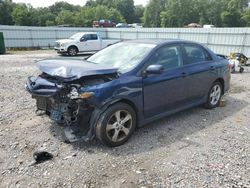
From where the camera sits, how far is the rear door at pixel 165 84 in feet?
13.2

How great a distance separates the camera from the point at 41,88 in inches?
147

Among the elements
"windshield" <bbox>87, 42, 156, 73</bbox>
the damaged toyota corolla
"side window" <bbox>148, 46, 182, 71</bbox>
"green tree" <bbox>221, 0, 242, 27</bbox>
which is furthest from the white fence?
"green tree" <bbox>221, 0, 242, 27</bbox>

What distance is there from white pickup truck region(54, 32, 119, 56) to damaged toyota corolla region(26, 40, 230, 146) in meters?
12.9

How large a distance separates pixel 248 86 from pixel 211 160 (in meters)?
5.37

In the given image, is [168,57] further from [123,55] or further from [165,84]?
[123,55]

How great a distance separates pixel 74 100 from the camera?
346cm

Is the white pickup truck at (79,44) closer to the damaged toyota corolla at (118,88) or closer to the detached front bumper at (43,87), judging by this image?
the damaged toyota corolla at (118,88)

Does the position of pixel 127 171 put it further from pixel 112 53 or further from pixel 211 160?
pixel 112 53

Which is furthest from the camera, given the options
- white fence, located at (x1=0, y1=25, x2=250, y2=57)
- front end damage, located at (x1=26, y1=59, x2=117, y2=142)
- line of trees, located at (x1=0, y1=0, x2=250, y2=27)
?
line of trees, located at (x1=0, y1=0, x2=250, y2=27)

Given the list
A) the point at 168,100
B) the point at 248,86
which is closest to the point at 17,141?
the point at 168,100

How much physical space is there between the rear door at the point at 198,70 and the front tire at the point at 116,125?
5.10 ft

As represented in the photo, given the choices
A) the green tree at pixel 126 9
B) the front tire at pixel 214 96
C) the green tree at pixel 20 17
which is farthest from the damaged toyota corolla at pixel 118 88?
the green tree at pixel 126 9

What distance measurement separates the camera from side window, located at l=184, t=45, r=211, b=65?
4758 millimetres

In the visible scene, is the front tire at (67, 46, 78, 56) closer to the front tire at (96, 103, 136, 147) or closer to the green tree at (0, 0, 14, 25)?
the front tire at (96, 103, 136, 147)
